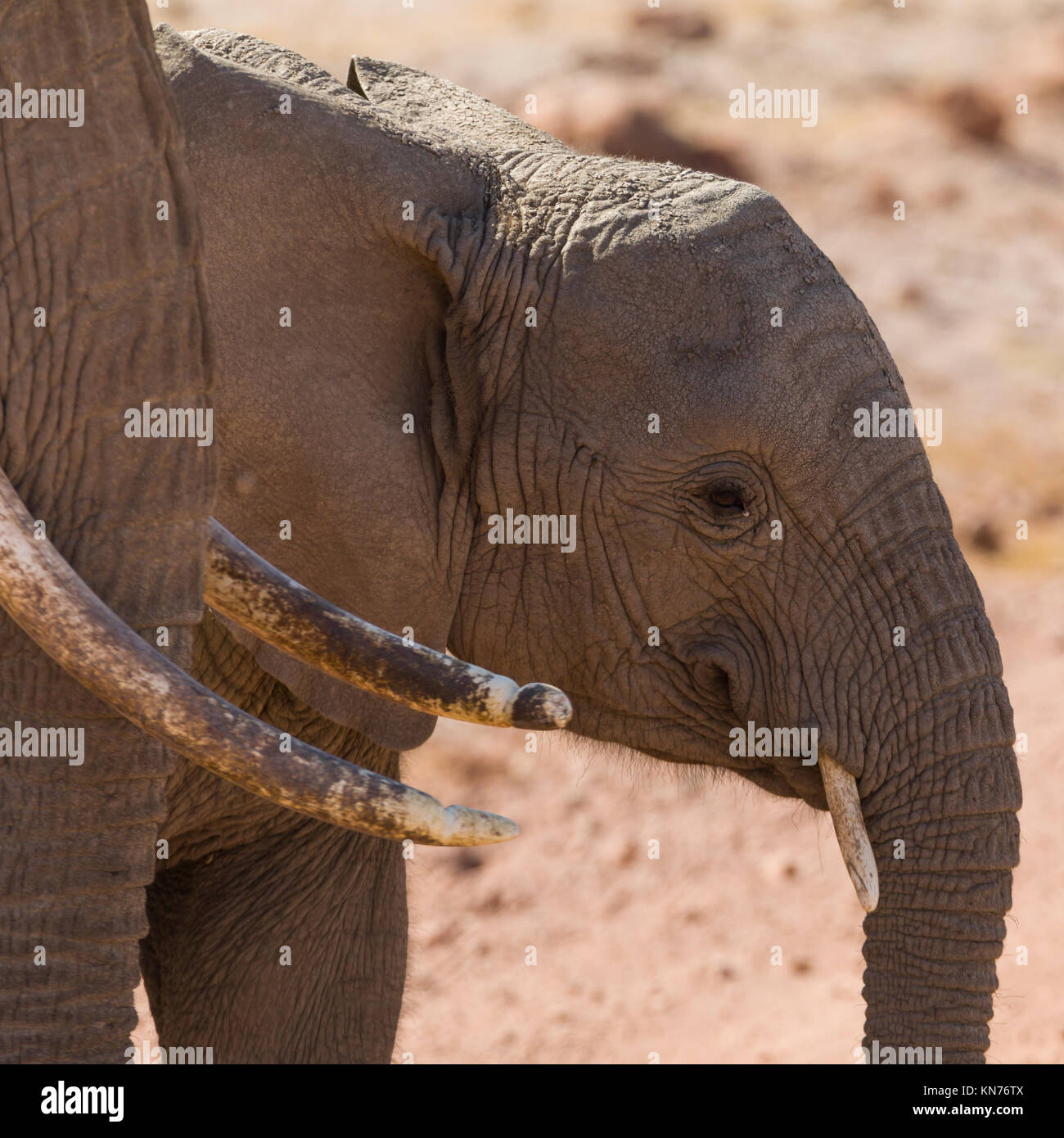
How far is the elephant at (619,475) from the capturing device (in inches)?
124

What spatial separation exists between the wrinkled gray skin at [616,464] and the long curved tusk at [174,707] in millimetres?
1378

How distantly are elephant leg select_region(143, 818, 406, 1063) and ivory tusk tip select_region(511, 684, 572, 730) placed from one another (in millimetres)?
2169

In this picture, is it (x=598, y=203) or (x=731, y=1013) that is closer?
(x=598, y=203)

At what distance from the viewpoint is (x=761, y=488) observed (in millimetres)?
3248

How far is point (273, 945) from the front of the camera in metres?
3.97

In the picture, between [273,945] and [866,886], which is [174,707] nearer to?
[866,886]

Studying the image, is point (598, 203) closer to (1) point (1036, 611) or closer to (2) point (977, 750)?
(2) point (977, 750)

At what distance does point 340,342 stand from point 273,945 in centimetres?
152

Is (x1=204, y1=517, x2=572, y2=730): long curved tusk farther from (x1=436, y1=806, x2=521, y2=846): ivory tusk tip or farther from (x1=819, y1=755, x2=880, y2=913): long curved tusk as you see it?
(x1=819, y1=755, x2=880, y2=913): long curved tusk

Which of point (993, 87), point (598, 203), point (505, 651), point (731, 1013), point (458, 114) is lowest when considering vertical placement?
point (731, 1013)

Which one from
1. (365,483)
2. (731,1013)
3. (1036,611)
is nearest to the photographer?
(365,483)

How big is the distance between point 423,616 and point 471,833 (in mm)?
1525

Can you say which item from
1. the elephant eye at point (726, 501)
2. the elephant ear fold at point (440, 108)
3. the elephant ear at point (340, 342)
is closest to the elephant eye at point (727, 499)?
the elephant eye at point (726, 501)

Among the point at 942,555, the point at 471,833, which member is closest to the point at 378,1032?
the point at 942,555
